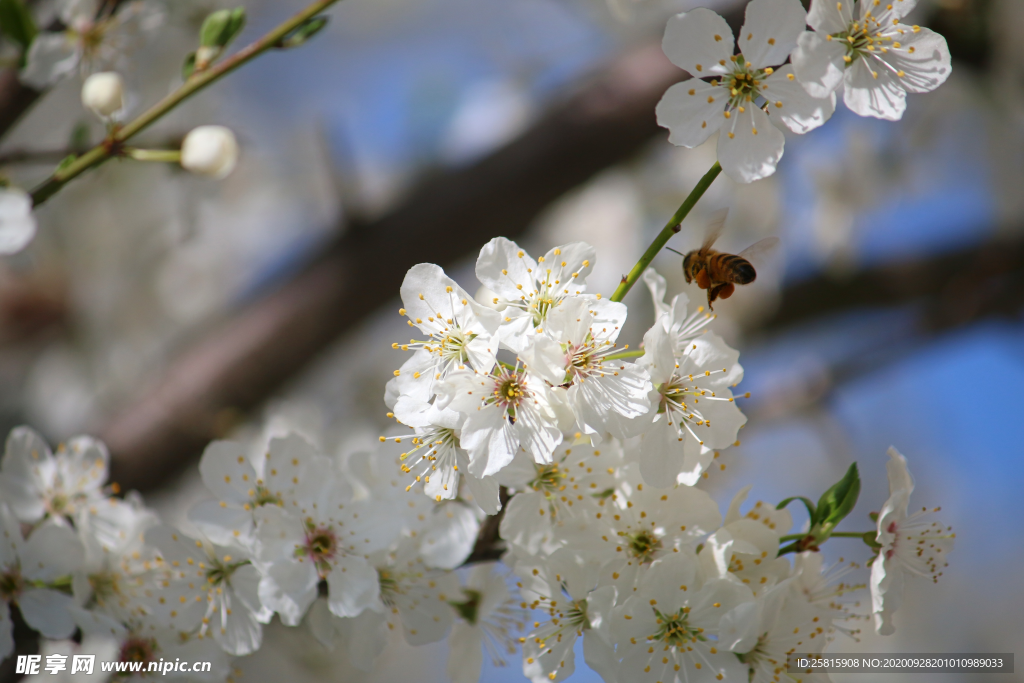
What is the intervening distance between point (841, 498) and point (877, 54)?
49cm

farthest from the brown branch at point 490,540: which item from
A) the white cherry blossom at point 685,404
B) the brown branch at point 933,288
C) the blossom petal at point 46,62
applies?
the brown branch at point 933,288

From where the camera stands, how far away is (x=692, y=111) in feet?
2.54

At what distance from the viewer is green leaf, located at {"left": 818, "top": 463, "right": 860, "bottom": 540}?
78 cm

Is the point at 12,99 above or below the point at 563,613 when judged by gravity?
above

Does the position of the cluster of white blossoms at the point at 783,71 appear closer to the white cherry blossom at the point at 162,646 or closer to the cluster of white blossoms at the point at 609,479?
the cluster of white blossoms at the point at 609,479

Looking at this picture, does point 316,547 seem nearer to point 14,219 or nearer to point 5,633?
point 5,633

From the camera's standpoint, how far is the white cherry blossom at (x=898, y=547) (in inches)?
31.4

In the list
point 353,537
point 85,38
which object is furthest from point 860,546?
point 85,38

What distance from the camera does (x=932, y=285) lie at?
241cm

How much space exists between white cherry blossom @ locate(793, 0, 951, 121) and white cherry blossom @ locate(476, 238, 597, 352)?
1.06 ft

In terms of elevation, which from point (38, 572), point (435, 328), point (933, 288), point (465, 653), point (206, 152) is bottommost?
point (933, 288)

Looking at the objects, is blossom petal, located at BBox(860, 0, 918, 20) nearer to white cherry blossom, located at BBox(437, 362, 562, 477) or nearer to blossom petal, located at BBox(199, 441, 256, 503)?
white cherry blossom, located at BBox(437, 362, 562, 477)

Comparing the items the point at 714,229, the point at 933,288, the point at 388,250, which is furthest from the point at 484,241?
the point at 933,288

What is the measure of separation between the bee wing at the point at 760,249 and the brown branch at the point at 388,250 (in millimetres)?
793
